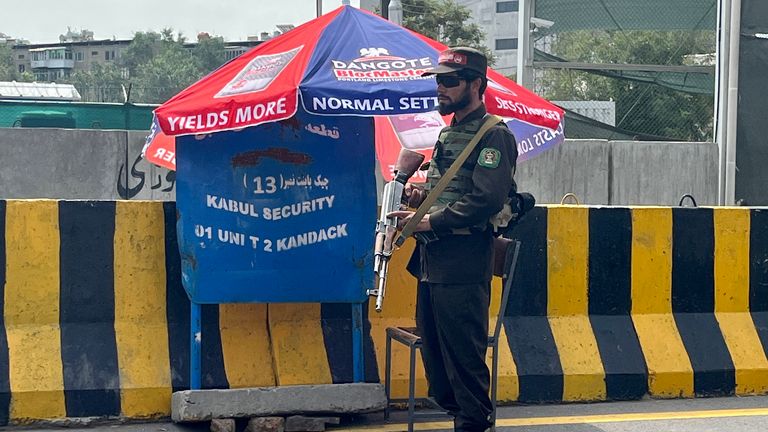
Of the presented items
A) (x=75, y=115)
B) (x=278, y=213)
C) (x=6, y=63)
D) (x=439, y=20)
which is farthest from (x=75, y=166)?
(x=6, y=63)

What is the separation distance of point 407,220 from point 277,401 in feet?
4.22

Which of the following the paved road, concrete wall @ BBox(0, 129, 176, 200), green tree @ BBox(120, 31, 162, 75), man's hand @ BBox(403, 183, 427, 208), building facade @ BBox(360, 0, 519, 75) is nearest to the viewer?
man's hand @ BBox(403, 183, 427, 208)

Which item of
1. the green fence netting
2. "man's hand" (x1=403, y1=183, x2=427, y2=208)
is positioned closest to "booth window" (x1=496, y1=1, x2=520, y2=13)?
the green fence netting

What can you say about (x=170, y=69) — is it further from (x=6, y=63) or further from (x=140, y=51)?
(x=6, y=63)

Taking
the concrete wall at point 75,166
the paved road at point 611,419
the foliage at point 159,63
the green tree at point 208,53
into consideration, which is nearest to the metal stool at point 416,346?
the paved road at point 611,419

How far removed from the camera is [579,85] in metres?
36.1

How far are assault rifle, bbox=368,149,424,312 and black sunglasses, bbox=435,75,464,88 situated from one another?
372 millimetres

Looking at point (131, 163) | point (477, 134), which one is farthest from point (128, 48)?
point (477, 134)

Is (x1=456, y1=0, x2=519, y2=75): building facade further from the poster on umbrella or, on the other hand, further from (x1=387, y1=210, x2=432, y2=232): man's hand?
(x1=387, y1=210, x2=432, y2=232): man's hand

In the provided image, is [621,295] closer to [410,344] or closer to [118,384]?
[410,344]

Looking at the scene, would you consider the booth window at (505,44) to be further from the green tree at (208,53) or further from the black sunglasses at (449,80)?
the black sunglasses at (449,80)

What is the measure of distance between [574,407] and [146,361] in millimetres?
2467

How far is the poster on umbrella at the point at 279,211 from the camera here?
6133 mm

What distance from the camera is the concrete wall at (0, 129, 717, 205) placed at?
13.2m
